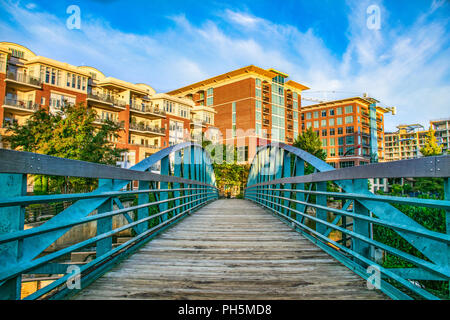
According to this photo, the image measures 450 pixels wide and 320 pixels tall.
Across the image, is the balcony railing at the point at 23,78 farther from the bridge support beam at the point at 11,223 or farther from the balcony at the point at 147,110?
the bridge support beam at the point at 11,223

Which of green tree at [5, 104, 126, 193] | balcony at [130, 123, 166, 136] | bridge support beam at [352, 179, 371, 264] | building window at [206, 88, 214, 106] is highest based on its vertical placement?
building window at [206, 88, 214, 106]

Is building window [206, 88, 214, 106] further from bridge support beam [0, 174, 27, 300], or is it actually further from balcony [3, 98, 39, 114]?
bridge support beam [0, 174, 27, 300]

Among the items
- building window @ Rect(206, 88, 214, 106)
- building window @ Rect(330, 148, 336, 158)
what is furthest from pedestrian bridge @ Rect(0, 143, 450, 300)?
building window @ Rect(330, 148, 336, 158)

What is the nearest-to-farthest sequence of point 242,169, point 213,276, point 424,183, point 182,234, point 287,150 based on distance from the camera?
point 213,276
point 182,234
point 287,150
point 242,169
point 424,183

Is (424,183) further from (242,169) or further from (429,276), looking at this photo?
(429,276)

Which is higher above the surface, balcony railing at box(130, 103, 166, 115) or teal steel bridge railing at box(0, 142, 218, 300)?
balcony railing at box(130, 103, 166, 115)

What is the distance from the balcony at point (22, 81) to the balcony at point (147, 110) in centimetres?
1208

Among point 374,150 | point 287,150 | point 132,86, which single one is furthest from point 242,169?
point 374,150

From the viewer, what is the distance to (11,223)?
183cm

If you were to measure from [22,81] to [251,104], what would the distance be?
34450 millimetres

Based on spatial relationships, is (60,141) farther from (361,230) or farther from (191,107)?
(191,107)

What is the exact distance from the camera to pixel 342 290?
2535 millimetres

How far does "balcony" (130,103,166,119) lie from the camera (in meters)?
40.0
